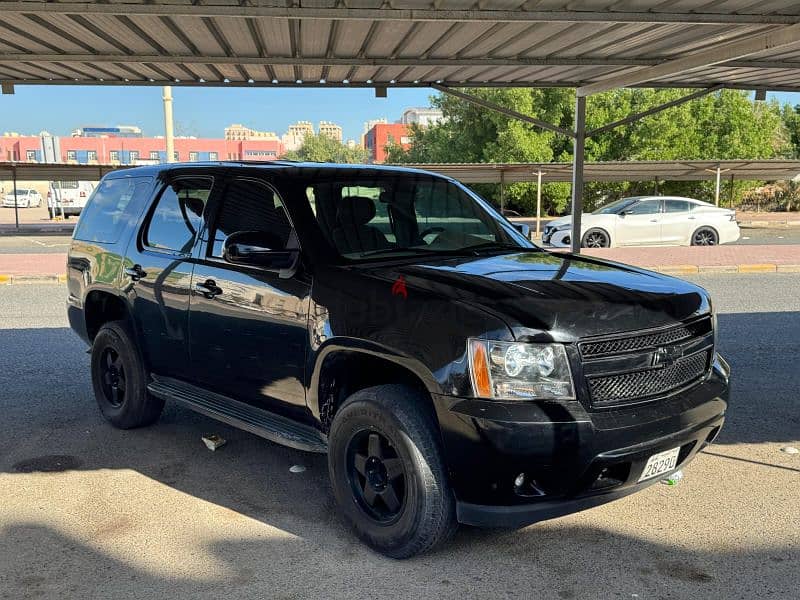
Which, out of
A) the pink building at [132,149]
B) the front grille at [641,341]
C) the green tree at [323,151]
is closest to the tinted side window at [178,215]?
the front grille at [641,341]

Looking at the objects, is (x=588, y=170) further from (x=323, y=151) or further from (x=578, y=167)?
(x=323, y=151)

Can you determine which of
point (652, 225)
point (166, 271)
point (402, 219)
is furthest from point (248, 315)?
point (652, 225)

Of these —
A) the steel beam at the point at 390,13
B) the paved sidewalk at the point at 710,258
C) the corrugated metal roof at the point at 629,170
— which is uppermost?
the steel beam at the point at 390,13

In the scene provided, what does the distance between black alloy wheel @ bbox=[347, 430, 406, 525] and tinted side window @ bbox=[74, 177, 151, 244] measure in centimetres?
273

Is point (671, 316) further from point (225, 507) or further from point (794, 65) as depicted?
point (794, 65)

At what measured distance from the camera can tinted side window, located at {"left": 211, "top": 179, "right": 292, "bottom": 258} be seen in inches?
165

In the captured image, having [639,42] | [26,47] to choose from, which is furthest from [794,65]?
[26,47]

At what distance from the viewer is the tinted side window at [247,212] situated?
4203 mm

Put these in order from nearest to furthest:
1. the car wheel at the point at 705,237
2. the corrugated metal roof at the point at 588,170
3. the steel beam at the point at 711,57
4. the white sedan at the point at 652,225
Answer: the steel beam at the point at 711,57
the white sedan at the point at 652,225
the car wheel at the point at 705,237
the corrugated metal roof at the point at 588,170

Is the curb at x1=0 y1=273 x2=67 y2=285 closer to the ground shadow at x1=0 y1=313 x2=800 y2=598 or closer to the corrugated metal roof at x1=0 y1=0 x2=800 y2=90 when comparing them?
the corrugated metal roof at x1=0 y1=0 x2=800 y2=90

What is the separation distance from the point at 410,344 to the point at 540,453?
2.43 feet

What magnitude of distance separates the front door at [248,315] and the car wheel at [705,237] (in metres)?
18.2

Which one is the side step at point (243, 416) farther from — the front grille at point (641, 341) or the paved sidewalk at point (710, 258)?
the paved sidewalk at point (710, 258)

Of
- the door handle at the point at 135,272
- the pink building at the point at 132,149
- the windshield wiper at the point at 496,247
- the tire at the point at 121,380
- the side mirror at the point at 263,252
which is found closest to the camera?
the side mirror at the point at 263,252
